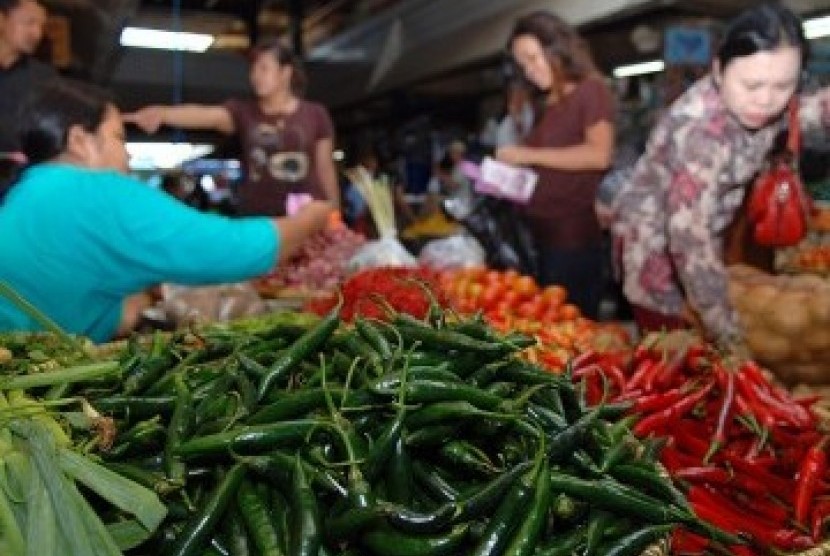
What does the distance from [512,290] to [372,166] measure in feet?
24.8

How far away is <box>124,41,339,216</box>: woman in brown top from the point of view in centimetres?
542

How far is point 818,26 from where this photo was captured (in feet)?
27.3

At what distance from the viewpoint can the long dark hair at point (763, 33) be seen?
332cm

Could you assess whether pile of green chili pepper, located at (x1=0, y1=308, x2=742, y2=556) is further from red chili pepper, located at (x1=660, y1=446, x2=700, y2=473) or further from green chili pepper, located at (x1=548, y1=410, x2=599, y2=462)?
red chili pepper, located at (x1=660, y1=446, x2=700, y2=473)

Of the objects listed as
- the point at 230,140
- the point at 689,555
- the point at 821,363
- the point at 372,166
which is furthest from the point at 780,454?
the point at 372,166

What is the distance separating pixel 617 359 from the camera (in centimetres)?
296

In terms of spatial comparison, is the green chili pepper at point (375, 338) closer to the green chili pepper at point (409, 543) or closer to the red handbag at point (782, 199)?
the green chili pepper at point (409, 543)

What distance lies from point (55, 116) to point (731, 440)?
239cm

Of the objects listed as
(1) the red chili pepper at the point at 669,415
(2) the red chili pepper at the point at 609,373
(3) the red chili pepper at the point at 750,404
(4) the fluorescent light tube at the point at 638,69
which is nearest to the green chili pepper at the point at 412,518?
(1) the red chili pepper at the point at 669,415

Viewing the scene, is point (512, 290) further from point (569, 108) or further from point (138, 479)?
point (138, 479)

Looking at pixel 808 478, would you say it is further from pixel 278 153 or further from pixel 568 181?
pixel 278 153

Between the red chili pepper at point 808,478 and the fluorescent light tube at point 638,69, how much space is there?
367 inches

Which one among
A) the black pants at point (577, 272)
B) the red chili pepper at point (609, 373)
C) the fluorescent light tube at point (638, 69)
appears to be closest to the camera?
the red chili pepper at point (609, 373)

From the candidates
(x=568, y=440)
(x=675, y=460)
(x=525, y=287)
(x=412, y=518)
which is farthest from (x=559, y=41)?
(x=412, y=518)
